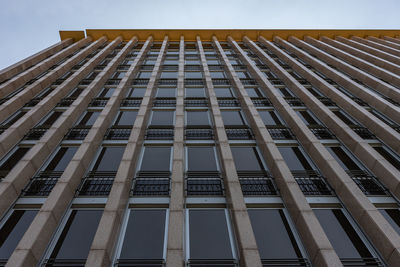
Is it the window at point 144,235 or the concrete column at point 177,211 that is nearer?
the concrete column at point 177,211

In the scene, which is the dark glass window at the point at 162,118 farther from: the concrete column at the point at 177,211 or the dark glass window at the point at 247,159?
the dark glass window at the point at 247,159

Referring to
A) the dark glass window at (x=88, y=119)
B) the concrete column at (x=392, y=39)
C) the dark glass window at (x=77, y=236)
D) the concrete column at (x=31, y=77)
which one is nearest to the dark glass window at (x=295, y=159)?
the dark glass window at (x=77, y=236)

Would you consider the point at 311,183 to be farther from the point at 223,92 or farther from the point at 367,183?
the point at 223,92

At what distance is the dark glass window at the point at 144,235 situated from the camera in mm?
8195

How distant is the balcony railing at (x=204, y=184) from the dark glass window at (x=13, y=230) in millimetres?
6434

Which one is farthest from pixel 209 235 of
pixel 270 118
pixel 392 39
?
pixel 392 39

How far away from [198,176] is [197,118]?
5702 millimetres

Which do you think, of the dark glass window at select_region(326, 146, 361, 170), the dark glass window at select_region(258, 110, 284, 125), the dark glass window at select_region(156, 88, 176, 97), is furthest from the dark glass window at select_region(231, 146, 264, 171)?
the dark glass window at select_region(156, 88, 176, 97)

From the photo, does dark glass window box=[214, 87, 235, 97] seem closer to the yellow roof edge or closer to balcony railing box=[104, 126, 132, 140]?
balcony railing box=[104, 126, 132, 140]

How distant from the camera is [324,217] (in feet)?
31.3

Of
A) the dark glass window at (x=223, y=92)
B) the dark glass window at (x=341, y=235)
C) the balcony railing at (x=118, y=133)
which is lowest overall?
the dark glass window at (x=341, y=235)

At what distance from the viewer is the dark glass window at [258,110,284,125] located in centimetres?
1549

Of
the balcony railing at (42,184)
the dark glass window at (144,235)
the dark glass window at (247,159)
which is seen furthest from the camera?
the dark glass window at (247,159)

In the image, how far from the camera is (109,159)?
12.3 meters
